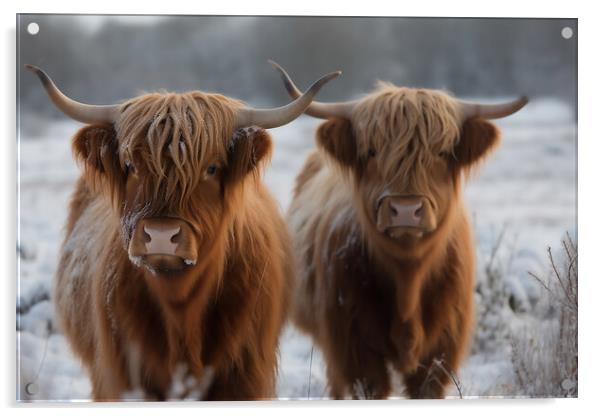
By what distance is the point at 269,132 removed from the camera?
9.14 feet

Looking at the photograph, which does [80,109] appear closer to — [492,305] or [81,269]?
[81,269]

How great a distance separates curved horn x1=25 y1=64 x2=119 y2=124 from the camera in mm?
2691

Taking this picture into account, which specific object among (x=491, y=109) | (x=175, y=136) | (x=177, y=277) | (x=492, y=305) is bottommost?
(x=492, y=305)

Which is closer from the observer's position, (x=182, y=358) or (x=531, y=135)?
(x=182, y=358)

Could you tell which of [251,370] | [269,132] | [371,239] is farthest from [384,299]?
[269,132]

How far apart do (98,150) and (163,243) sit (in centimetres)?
40

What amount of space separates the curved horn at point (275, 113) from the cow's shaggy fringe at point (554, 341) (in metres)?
0.99

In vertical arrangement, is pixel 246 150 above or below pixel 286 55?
below

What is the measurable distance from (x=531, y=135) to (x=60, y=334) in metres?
1.71

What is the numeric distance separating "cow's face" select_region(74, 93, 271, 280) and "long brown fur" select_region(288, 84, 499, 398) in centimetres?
33

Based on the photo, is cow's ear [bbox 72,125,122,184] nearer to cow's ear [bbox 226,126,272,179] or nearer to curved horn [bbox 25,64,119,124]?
curved horn [bbox 25,64,119,124]

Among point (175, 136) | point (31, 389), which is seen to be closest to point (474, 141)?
point (175, 136)

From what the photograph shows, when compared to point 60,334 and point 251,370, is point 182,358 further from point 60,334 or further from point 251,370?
point 60,334

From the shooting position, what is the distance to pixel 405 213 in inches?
109
